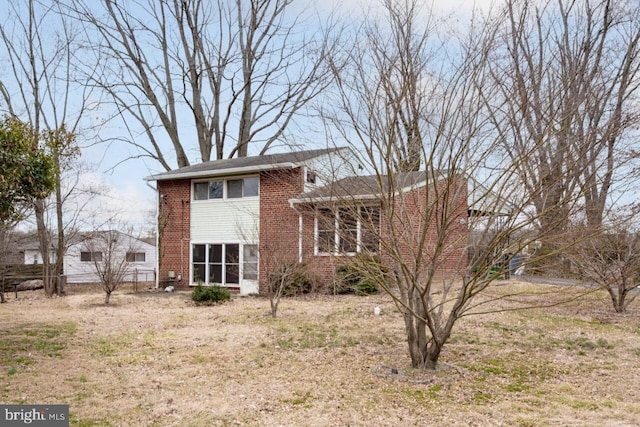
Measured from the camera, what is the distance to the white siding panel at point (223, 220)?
1677 centimetres

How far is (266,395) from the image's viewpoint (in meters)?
5.44

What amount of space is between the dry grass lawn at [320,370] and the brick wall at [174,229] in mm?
7063

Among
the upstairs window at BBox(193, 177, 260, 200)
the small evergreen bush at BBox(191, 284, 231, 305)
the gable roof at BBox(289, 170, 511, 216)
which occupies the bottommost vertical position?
the small evergreen bush at BBox(191, 284, 231, 305)

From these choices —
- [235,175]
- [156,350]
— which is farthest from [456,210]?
[235,175]

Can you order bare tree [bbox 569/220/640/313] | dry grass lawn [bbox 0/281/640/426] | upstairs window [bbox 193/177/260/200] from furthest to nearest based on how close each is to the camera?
upstairs window [bbox 193/177/260/200] → bare tree [bbox 569/220/640/313] → dry grass lawn [bbox 0/281/640/426]

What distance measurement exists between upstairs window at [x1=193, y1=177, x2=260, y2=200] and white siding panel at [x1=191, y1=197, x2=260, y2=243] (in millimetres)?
203

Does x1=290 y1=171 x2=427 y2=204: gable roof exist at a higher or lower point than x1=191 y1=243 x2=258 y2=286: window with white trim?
higher

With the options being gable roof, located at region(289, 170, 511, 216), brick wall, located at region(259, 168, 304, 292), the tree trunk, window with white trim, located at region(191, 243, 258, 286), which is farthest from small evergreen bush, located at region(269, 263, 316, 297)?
the tree trunk

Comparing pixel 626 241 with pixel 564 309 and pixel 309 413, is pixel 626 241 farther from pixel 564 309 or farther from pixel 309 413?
pixel 309 413

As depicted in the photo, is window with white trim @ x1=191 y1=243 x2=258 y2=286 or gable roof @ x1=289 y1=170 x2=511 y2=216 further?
window with white trim @ x1=191 y1=243 x2=258 y2=286

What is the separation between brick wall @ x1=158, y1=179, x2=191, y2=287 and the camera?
18.2 m
